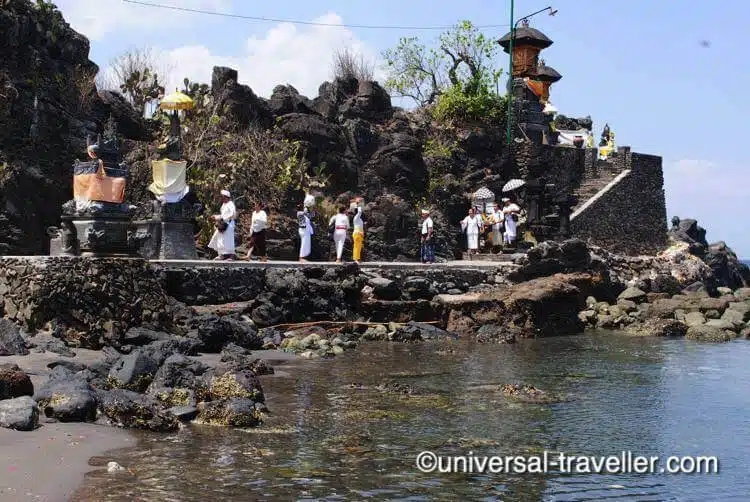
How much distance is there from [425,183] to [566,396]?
71.4 ft

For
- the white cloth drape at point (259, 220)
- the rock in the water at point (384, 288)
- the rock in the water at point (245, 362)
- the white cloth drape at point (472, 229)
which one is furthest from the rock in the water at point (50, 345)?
the white cloth drape at point (472, 229)

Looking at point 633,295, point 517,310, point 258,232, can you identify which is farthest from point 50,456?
point 633,295

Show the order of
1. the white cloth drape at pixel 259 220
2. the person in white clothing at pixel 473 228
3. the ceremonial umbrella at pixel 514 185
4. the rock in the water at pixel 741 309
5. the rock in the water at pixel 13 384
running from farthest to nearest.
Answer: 1. the ceremonial umbrella at pixel 514 185
2. the person in white clothing at pixel 473 228
3. the rock in the water at pixel 741 309
4. the white cloth drape at pixel 259 220
5. the rock in the water at pixel 13 384

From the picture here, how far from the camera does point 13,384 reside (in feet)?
33.1

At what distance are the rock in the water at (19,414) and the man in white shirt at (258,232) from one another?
13.4 metres

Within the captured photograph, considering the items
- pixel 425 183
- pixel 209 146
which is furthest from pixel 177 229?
pixel 425 183

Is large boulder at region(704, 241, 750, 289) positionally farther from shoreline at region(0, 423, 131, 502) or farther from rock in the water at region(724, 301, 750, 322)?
shoreline at region(0, 423, 131, 502)

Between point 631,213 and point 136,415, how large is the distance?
38.3 metres

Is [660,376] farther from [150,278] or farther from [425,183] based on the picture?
[425,183]

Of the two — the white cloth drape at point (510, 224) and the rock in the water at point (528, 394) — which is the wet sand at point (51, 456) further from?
the white cloth drape at point (510, 224)

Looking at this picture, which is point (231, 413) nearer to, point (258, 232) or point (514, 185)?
point (258, 232)

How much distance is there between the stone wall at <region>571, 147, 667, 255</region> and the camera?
4178 cm

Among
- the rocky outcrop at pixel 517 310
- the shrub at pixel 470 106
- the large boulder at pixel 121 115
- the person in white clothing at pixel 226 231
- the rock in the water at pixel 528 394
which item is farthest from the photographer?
the shrub at pixel 470 106

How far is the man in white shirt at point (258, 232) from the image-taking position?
2270cm
